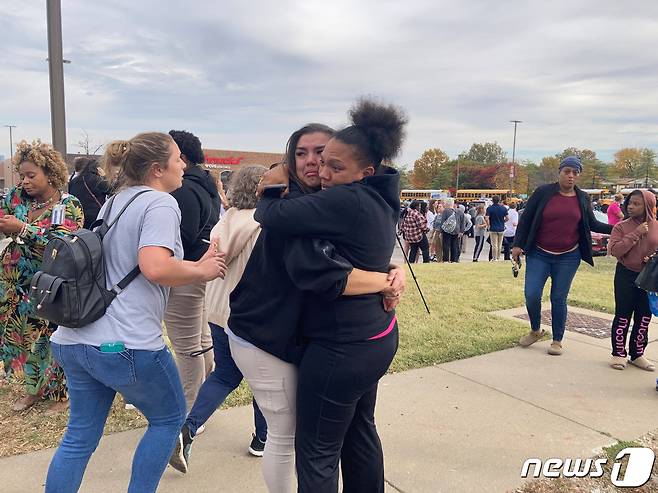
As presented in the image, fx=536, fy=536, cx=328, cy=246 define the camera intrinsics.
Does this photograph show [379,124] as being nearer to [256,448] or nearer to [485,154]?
[256,448]

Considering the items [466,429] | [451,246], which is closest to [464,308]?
[466,429]

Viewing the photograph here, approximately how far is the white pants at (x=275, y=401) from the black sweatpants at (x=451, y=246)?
41.3 feet

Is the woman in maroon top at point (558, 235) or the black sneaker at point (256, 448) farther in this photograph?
the woman in maroon top at point (558, 235)

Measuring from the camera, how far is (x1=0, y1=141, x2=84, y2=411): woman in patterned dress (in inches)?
137

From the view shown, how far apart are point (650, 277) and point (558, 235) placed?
1.03 m

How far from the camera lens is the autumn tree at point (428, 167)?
10569cm

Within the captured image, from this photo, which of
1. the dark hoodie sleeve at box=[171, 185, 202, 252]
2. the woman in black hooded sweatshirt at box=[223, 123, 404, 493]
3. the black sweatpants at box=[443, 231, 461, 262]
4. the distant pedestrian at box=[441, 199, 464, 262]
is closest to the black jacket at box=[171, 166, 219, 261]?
the dark hoodie sleeve at box=[171, 185, 202, 252]

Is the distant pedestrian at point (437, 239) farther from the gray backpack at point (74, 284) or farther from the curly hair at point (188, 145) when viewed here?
the gray backpack at point (74, 284)

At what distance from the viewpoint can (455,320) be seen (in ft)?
20.9

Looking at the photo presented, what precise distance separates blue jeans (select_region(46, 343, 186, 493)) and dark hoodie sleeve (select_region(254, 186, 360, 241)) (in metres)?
0.82

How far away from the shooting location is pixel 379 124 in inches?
74.3

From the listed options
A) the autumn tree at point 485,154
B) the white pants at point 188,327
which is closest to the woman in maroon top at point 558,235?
the white pants at point 188,327

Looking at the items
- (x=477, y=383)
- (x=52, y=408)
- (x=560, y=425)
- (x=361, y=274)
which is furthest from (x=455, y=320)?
(x=361, y=274)

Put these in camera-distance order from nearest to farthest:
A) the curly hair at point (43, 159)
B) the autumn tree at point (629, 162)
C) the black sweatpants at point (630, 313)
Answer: the curly hair at point (43, 159)
the black sweatpants at point (630, 313)
the autumn tree at point (629, 162)
